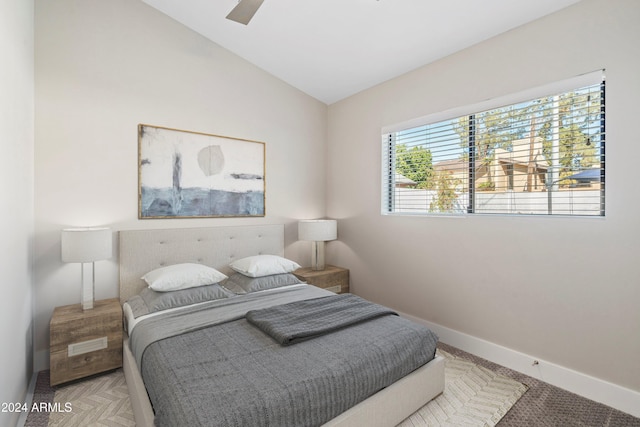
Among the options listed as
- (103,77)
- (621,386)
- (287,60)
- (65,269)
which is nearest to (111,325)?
(65,269)

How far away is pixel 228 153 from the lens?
11.1 feet

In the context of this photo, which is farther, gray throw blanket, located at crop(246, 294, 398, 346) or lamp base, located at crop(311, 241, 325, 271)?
lamp base, located at crop(311, 241, 325, 271)

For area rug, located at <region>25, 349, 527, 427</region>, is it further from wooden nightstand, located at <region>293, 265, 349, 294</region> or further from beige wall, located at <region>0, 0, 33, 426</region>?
wooden nightstand, located at <region>293, 265, 349, 294</region>

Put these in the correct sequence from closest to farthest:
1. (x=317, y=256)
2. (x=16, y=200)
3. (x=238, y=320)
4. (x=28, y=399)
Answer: (x=16, y=200), (x=28, y=399), (x=238, y=320), (x=317, y=256)

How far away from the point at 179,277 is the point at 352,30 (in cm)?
257

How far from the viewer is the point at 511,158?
2.59m

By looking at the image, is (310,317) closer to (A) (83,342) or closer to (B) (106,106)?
(A) (83,342)

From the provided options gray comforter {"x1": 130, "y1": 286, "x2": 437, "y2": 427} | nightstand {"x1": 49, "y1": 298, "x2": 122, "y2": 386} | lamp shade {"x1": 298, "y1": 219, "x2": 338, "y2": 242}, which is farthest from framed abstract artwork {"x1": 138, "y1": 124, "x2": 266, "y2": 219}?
gray comforter {"x1": 130, "y1": 286, "x2": 437, "y2": 427}

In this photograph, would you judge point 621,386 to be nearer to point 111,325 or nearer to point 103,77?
point 111,325

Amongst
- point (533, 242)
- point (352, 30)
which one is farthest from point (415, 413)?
point (352, 30)

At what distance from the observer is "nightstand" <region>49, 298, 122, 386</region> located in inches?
86.5

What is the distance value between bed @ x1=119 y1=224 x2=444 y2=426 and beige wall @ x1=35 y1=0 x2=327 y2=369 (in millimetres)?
140

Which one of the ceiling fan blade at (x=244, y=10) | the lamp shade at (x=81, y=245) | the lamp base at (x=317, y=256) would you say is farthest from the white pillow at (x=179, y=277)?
the ceiling fan blade at (x=244, y=10)

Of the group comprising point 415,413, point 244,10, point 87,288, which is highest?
point 244,10
